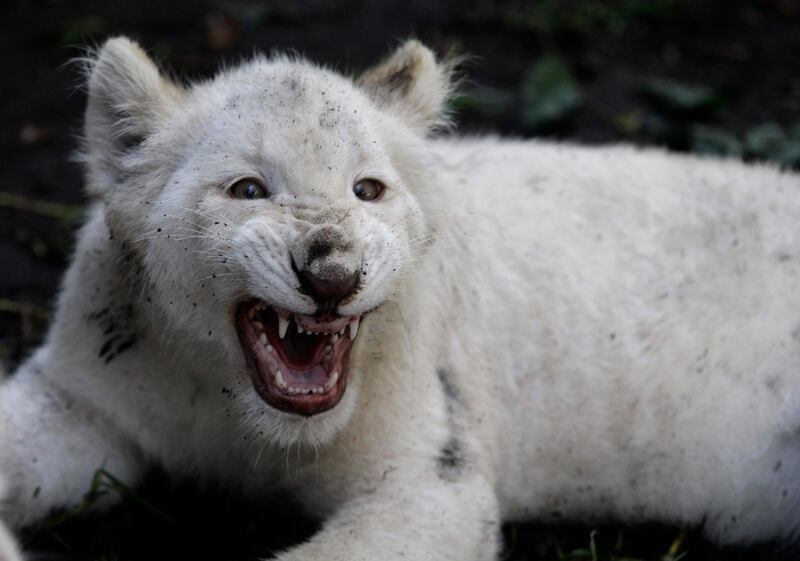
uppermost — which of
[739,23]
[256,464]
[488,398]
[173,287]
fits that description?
[739,23]

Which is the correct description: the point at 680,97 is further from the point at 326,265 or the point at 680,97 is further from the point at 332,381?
the point at 326,265

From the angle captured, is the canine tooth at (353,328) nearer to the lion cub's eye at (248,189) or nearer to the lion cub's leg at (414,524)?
the lion cub's eye at (248,189)

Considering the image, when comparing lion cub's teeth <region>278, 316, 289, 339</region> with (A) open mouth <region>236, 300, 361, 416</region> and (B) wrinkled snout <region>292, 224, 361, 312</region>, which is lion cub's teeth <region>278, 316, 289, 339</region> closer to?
(A) open mouth <region>236, 300, 361, 416</region>

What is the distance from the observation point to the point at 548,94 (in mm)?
8359

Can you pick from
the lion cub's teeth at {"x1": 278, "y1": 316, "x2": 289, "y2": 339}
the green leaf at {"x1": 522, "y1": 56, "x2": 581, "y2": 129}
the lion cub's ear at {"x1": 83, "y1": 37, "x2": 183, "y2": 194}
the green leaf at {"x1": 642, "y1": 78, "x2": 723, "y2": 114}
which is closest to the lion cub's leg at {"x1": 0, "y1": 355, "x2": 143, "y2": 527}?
the lion cub's ear at {"x1": 83, "y1": 37, "x2": 183, "y2": 194}

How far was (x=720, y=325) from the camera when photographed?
17.4 ft

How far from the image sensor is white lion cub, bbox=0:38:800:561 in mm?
4160

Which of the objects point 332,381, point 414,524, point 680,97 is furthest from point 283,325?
point 680,97

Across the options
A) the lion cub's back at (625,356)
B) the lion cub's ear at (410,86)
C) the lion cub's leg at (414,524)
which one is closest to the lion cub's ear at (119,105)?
the lion cub's ear at (410,86)

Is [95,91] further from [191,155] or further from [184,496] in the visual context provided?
[184,496]

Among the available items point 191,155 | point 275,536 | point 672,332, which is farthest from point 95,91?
point 672,332

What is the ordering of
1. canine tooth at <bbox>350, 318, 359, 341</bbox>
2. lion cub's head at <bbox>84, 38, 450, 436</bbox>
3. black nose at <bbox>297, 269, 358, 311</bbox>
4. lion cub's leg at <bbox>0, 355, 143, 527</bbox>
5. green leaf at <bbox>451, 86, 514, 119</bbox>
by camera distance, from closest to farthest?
black nose at <bbox>297, 269, 358, 311</bbox> < lion cub's head at <bbox>84, 38, 450, 436</bbox> < canine tooth at <bbox>350, 318, 359, 341</bbox> < lion cub's leg at <bbox>0, 355, 143, 527</bbox> < green leaf at <bbox>451, 86, 514, 119</bbox>

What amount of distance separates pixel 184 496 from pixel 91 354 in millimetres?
786

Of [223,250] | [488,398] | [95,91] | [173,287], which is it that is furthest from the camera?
[488,398]
